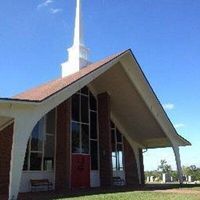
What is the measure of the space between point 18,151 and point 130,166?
12639 millimetres

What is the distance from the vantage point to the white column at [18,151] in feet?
41.5

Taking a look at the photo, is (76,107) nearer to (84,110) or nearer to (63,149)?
(84,110)

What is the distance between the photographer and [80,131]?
20.5m

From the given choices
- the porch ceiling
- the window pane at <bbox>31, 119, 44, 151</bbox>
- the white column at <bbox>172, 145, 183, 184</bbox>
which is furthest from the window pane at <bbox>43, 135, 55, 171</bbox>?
the white column at <bbox>172, 145, 183, 184</bbox>

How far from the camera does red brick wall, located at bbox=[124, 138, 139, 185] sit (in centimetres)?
2378

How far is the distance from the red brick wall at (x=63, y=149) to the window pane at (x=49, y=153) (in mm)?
270

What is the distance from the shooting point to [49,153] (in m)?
18.4

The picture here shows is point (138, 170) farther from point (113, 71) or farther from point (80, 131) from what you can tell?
point (113, 71)

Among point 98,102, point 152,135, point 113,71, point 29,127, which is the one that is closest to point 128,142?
point 152,135

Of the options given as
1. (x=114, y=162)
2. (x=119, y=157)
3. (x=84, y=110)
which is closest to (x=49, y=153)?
(x=84, y=110)

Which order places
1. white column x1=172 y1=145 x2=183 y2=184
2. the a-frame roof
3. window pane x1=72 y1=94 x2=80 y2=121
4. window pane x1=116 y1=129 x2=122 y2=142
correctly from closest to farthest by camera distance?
the a-frame roof, window pane x1=72 y1=94 x2=80 y2=121, white column x1=172 y1=145 x2=183 y2=184, window pane x1=116 y1=129 x2=122 y2=142

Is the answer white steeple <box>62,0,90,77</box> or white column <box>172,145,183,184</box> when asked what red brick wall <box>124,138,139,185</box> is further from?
white steeple <box>62,0,90,77</box>

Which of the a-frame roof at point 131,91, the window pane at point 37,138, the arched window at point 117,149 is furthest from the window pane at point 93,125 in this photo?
the window pane at point 37,138

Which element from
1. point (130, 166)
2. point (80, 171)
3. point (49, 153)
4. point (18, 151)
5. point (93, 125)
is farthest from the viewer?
point (130, 166)
